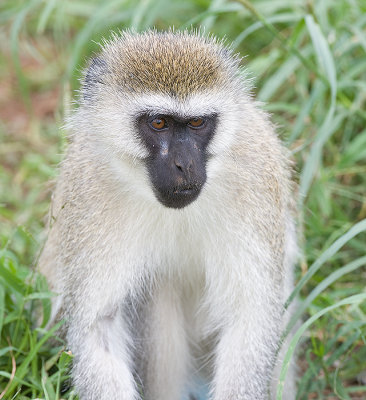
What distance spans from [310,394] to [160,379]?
0.85 m

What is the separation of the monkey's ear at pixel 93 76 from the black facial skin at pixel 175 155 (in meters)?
0.34

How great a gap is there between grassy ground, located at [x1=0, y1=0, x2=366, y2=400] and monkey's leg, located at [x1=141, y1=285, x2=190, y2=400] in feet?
1.32

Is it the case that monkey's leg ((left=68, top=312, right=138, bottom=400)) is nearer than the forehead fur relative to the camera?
No

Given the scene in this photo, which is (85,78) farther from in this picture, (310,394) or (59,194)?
(310,394)

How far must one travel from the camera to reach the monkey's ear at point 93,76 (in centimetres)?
336

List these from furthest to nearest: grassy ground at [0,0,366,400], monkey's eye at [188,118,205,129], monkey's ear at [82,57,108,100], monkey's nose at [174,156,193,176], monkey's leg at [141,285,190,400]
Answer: grassy ground at [0,0,366,400] < monkey's leg at [141,285,190,400] < monkey's ear at [82,57,108,100] < monkey's eye at [188,118,205,129] < monkey's nose at [174,156,193,176]

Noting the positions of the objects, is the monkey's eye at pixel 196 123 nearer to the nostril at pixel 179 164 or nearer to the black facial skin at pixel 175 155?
the black facial skin at pixel 175 155

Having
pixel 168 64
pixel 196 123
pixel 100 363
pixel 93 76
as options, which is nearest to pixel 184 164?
pixel 196 123

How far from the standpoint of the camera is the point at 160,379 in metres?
3.74

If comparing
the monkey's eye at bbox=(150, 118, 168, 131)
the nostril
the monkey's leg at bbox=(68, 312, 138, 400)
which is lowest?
the monkey's leg at bbox=(68, 312, 138, 400)

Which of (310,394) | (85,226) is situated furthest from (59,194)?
(310,394)

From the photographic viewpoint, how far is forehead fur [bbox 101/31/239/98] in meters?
3.15

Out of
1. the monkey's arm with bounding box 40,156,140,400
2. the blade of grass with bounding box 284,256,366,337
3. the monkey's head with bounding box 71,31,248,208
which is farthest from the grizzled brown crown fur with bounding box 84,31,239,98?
the blade of grass with bounding box 284,256,366,337

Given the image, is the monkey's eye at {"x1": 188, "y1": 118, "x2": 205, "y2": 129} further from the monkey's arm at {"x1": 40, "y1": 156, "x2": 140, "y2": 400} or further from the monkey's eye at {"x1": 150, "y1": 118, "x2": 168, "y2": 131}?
the monkey's arm at {"x1": 40, "y1": 156, "x2": 140, "y2": 400}
